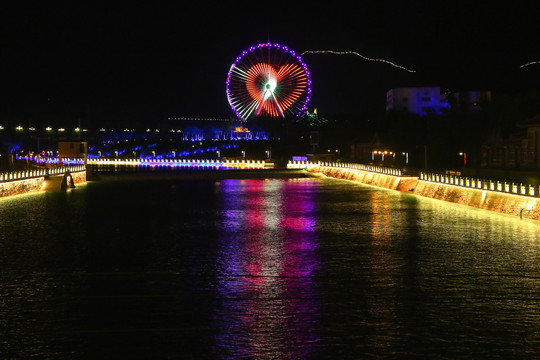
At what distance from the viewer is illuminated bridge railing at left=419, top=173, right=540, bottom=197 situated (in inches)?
1176

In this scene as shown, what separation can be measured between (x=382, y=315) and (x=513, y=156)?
1856 inches

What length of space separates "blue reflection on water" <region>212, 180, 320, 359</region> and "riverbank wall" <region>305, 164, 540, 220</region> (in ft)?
26.8

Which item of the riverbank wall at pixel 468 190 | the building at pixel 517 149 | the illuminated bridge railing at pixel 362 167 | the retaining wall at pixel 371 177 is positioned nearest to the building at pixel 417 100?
the illuminated bridge railing at pixel 362 167

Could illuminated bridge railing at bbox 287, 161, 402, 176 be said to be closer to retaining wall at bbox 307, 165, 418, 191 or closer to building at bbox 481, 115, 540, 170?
retaining wall at bbox 307, 165, 418, 191

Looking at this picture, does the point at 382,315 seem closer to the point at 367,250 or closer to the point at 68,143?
the point at 367,250

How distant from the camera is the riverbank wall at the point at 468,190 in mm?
29398

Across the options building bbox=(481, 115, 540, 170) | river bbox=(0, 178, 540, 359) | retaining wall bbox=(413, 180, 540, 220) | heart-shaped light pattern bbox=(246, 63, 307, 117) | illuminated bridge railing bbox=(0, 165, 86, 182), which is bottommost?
river bbox=(0, 178, 540, 359)

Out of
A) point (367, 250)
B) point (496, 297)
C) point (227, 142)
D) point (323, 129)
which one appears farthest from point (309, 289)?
point (227, 142)

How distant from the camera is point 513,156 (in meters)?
56.8

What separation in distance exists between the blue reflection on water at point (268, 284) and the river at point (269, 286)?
0.14 feet

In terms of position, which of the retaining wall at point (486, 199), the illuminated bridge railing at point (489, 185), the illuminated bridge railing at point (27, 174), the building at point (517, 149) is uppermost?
the building at point (517, 149)

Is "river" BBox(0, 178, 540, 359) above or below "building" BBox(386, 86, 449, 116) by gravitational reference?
below

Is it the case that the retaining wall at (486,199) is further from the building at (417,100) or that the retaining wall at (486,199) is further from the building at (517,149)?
the building at (417,100)

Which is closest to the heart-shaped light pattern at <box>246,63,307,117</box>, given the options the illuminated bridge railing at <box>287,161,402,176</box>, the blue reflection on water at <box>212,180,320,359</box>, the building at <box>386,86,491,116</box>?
the illuminated bridge railing at <box>287,161,402,176</box>
